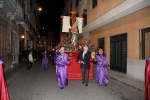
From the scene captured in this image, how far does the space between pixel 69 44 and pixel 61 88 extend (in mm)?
4505

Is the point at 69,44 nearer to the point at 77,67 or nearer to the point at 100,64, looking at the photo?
the point at 77,67

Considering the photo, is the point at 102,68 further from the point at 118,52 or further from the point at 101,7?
the point at 101,7

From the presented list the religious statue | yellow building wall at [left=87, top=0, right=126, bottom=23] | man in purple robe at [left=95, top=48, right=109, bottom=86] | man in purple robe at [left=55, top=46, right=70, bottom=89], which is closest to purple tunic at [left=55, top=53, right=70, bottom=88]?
man in purple robe at [left=55, top=46, right=70, bottom=89]

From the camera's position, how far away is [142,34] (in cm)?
1142

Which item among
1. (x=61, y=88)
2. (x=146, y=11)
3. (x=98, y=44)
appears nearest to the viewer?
(x=61, y=88)

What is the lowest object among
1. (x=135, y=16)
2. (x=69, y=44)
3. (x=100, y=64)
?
(x=100, y=64)

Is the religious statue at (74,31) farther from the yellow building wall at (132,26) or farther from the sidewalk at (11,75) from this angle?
the sidewalk at (11,75)

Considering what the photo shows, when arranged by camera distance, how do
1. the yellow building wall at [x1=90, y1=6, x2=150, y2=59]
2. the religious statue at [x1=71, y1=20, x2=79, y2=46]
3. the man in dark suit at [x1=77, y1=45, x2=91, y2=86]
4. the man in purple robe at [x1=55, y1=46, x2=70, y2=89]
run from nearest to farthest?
the man in purple robe at [x1=55, y1=46, x2=70, y2=89] → the man in dark suit at [x1=77, y1=45, x2=91, y2=86] → the yellow building wall at [x1=90, y1=6, x2=150, y2=59] → the religious statue at [x1=71, y1=20, x2=79, y2=46]

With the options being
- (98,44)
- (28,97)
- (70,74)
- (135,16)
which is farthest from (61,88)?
(98,44)

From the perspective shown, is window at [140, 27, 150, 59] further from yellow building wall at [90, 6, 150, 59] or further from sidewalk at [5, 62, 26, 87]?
sidewalk at [5, 62, 26, 87]

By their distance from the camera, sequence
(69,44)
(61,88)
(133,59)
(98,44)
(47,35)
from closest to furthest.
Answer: (61,88)
(133,59)
(69,44)
(98,44)
(47,35)

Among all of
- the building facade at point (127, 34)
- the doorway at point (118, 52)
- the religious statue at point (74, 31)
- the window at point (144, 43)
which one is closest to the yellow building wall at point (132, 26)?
the building facade at point (127, 34)

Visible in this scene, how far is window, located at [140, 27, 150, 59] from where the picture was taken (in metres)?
10.9

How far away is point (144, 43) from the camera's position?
11.2m
